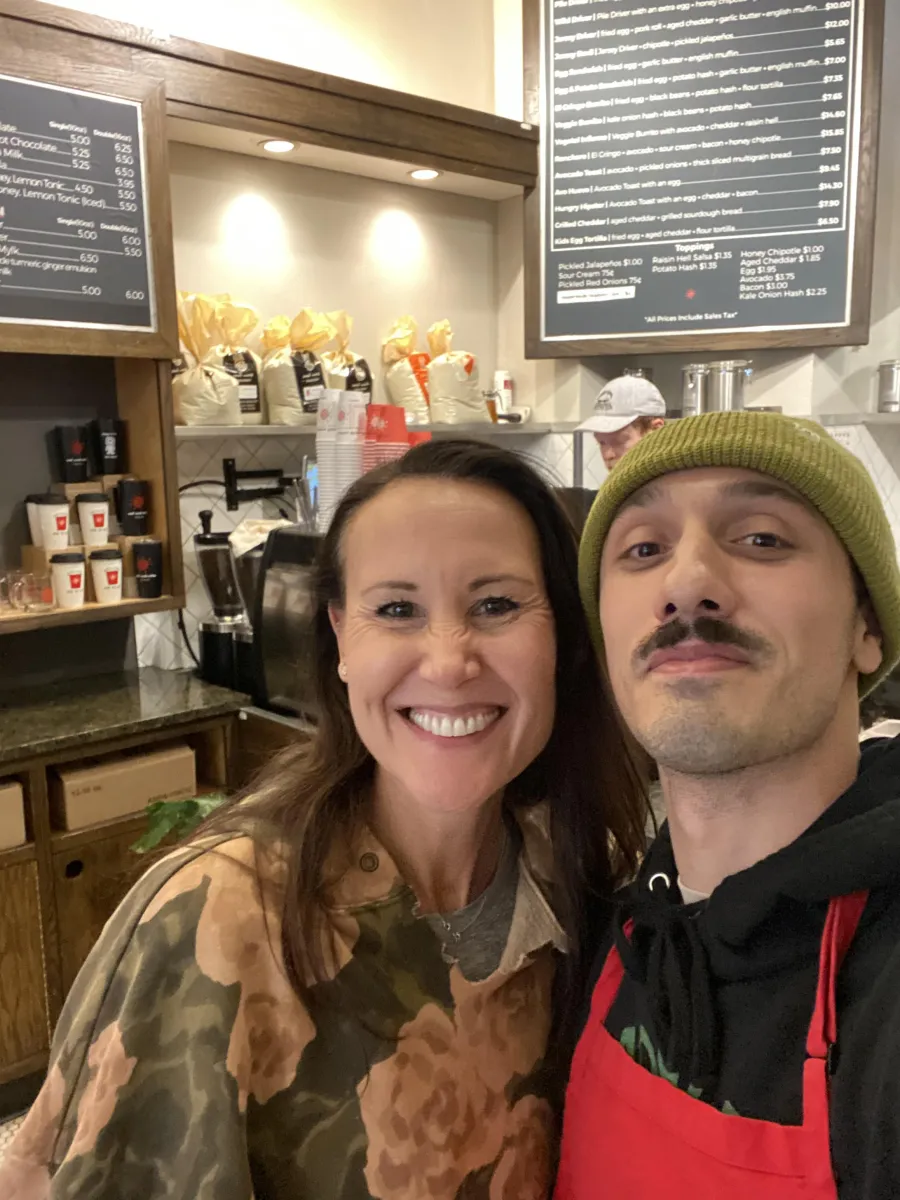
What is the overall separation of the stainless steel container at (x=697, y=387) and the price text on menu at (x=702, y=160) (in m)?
0.21

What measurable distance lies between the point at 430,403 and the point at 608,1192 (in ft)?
9.68

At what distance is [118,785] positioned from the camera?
2.44m

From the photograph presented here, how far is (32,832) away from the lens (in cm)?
232

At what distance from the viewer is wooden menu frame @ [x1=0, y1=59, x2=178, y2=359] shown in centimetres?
235

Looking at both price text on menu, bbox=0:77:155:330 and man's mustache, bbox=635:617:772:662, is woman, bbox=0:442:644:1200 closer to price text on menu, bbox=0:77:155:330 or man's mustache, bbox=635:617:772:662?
man's mustache, bbox=635:617:772:662

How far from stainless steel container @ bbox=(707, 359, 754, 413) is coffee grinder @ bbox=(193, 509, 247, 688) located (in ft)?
5.42

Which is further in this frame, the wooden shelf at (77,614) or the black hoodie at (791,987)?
the wooden shelf at (77,614)

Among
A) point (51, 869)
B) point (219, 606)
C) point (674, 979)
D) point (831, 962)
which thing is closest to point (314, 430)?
point (219, 606)

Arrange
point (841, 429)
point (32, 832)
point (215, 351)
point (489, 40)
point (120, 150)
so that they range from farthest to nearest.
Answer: point (489, 40) → point (841, 429) → point (215, 351) → point (120, 150) → point (32, 832)

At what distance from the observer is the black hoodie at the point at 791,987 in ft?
2.41

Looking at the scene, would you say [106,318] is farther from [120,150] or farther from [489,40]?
[489,40]

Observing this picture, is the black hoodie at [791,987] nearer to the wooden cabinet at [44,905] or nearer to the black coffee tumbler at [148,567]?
the wooden cabinet at [44,905]

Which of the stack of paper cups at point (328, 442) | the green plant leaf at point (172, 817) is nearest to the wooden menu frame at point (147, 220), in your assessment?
the stack of paper cups at point (328, 442)

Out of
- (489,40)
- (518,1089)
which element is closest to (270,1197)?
(518,1089)
